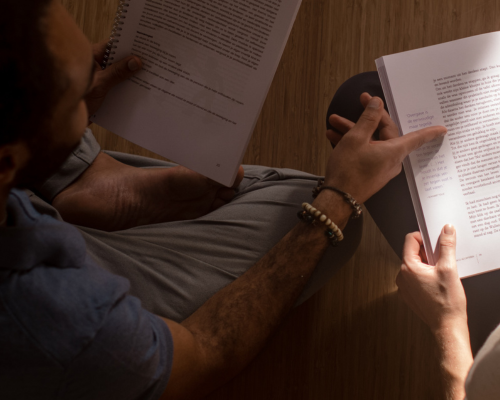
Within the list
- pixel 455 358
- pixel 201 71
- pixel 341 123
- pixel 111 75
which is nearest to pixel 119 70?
pixel 111 75

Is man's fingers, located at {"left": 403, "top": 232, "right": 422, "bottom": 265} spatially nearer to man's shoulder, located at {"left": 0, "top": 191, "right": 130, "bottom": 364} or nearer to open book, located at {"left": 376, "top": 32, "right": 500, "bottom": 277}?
open book, located at {"left": 376, "top": 32, "right": 500, "bottom": 277}

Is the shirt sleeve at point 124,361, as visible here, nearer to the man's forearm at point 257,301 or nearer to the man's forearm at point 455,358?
the man's forearm at point 257,301

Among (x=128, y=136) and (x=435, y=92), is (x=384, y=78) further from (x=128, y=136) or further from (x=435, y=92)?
(x=128, y=136)

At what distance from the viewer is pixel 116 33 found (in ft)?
2.26

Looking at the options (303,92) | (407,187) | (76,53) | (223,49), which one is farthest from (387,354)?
(76,53)

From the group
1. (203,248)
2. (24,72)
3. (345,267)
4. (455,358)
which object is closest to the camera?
(24,72)

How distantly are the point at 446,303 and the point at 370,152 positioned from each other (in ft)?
0.92

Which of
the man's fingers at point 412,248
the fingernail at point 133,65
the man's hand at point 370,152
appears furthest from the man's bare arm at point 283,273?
the fingernail at point 133,65

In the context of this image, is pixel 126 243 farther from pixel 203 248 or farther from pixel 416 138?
pixel 416 138

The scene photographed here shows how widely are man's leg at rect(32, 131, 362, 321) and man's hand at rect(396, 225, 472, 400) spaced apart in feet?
0.46

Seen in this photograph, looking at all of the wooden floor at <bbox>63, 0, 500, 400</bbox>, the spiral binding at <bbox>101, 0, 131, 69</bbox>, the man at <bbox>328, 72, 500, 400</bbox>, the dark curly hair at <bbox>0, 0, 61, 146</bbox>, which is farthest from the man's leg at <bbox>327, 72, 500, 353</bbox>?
the dark curly hair at <bbox>0, 0, 61, 146</bbox>

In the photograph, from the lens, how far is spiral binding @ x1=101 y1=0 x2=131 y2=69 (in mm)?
683

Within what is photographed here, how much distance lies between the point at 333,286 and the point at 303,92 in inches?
22.7

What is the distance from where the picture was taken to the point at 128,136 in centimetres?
71
